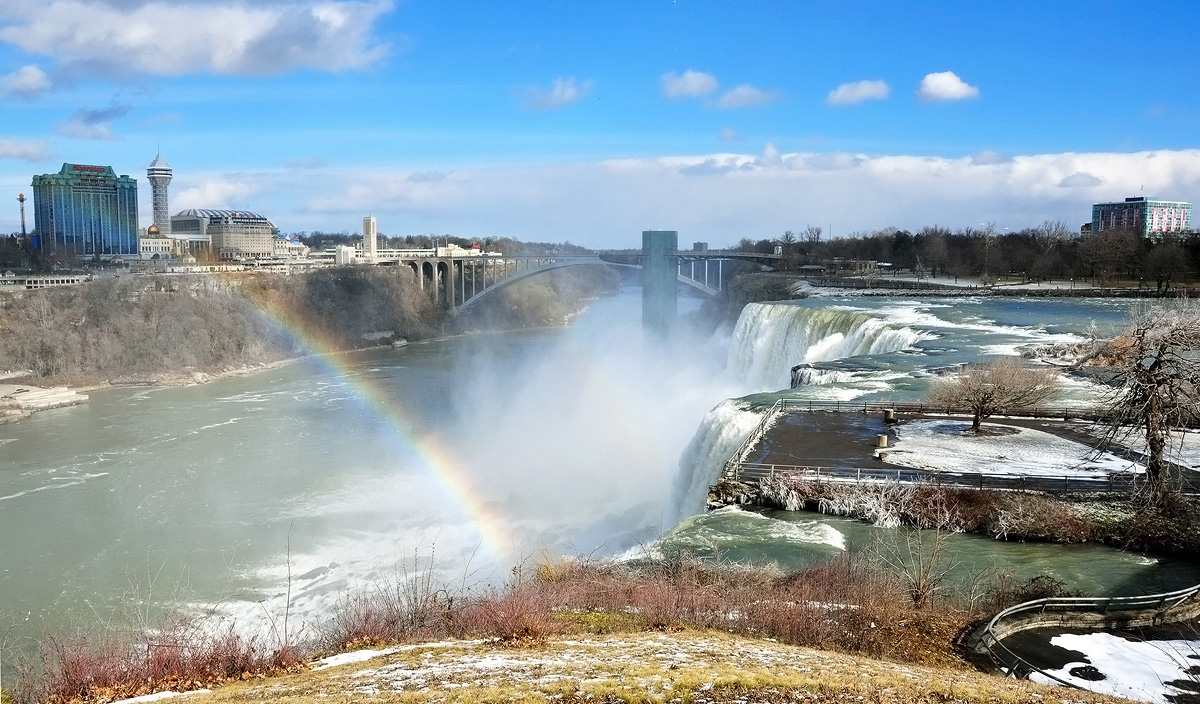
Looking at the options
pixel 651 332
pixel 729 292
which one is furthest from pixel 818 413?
pixel 729 292

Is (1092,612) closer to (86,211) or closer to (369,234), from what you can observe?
(369,234)

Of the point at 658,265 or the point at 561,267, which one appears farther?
the point at 561,267

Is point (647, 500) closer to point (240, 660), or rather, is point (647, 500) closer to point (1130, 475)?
point (1130, 475)

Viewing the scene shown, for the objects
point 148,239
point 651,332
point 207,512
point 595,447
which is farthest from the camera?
point 148,239

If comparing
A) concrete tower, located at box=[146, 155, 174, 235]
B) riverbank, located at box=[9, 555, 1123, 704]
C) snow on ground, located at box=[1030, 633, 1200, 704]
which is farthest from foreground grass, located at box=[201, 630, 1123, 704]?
concrete tower, located at box=[146, 155, 174, 235]

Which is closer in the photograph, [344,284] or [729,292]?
[729,292]

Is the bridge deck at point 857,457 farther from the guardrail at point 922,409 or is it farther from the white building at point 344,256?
the white building at point 344,256

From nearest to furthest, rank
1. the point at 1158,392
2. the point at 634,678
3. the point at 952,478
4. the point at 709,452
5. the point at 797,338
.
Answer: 1. the point at 634,678
2. the point at 1158,392
3. the point at 952,478
4. the point at 709,452
5. the point at 797,338

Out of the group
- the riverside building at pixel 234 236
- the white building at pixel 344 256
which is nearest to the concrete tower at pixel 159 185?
the riverside building at pixel 234 236

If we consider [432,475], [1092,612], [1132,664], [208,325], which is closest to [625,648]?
[1132,664]
